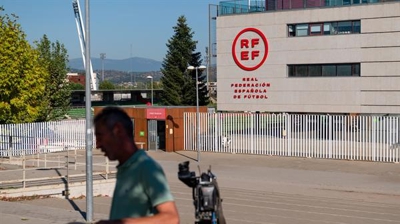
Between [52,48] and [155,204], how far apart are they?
56.4 metres

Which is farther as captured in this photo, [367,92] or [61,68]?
[61,68]

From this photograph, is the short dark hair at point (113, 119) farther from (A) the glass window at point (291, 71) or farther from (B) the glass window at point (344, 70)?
(A) the glass window at point (291, 71)

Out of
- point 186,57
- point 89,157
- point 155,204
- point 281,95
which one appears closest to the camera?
point 155,204

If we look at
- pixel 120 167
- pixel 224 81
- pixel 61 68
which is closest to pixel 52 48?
pixel 61 68

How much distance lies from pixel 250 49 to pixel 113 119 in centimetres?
4363

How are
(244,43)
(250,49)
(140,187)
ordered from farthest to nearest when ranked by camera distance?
1. (244,43)
2. (250,49)
3. (140,187)

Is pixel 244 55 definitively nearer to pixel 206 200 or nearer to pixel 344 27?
pixel 344 27

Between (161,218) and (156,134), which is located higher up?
(161,218)

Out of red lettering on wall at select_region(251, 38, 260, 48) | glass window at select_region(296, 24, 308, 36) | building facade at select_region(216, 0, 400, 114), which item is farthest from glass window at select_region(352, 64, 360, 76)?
red lettering on wall at select_region(251, 38, 260, 48)

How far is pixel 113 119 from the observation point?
3.85 meters

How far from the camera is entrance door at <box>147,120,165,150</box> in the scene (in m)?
42.1

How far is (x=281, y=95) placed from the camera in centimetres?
4581

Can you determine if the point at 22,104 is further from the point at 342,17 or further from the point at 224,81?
the point at 342,17

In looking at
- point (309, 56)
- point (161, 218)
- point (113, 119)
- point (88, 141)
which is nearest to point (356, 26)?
point (309, 56)
